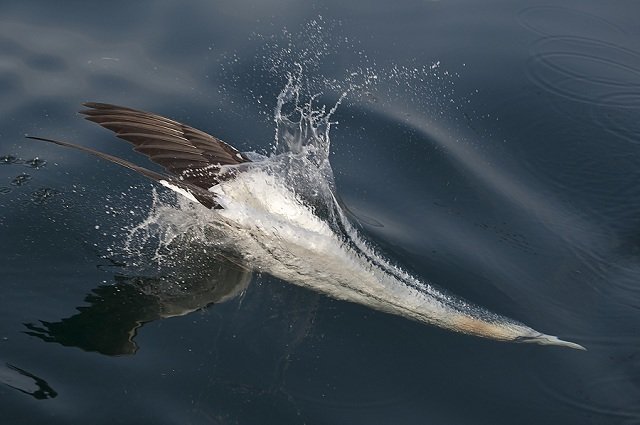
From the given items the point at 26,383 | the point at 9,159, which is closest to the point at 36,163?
the point at 9,159

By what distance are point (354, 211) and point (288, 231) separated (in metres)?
0.88

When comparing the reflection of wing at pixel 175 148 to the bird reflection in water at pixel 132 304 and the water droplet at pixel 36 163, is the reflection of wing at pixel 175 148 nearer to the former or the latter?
the bird reflection in water at pixel 132 304

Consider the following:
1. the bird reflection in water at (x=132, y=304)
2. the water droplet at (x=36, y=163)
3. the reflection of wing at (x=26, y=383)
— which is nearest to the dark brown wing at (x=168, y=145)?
the bird reflection in water at (x=132, y=304)

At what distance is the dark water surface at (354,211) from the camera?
4.75 m

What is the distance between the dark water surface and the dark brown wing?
418mm

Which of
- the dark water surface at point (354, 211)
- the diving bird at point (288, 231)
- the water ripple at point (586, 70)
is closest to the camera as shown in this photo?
the dark water surface at point (354, 211)

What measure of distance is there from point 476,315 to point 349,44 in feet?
11.3

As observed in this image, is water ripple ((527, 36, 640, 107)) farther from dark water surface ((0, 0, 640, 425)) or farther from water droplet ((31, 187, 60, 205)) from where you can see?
water droplet ((31, 187, 60, 205))

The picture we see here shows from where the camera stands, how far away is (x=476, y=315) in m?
5.43

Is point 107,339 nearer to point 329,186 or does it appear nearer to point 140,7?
point 329,186

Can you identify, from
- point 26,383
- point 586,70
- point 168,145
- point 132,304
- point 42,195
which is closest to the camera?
point 26,383

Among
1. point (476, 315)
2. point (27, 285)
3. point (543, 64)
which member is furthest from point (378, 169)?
point (27, 285)

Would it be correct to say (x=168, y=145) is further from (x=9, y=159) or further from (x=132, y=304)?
(x=9, y=159)

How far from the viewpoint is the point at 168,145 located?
561 cm
